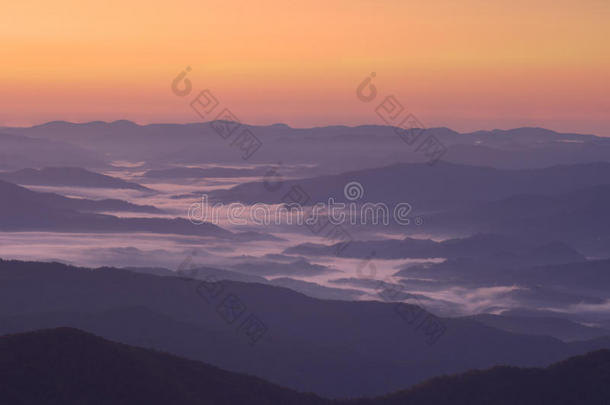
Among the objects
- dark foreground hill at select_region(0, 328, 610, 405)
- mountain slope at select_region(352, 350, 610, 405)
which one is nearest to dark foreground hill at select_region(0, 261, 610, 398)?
mountain slope at select_region(352, 350, 610, 405)

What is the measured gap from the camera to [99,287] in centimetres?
10756

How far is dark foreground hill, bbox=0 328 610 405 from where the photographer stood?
4116cm

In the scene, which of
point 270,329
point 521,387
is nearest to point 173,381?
point 521,387

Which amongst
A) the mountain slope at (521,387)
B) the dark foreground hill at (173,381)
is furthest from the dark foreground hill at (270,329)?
the dark foreground hill at (173,381)

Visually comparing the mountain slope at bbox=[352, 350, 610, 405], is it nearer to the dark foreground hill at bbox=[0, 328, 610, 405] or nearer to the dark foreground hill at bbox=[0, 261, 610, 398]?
the dark foreground hill at bbox=[0, 328, 610, 405]

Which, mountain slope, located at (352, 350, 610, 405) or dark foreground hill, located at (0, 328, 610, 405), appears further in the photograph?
mountain slope, located at (352, 350, 610, 405)

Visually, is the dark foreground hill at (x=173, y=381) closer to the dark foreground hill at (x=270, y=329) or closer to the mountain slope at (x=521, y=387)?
the mountain slope at (x=521, y=387)

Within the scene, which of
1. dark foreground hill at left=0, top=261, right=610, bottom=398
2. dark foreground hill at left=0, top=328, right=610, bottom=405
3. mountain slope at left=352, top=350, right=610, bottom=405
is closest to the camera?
dark foreground hill at left=0, top=328, right=610, bottom=405

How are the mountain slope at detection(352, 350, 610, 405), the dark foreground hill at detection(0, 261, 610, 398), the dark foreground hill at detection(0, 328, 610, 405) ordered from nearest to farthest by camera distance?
the dark foreground hill at detection(0, 328, 610, 405)
the mountain slope at detection(352, 350, 610, 405)
the dark foreground hill at detection(0, 261, 610, 398)

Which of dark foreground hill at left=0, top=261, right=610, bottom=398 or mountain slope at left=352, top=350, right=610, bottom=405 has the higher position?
dark foreground hill at left=0, top=261, right=610, bottom=398

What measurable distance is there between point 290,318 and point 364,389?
99.8ft

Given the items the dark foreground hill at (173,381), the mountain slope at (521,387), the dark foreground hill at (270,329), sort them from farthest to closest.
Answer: the dark foreground hill at (270,329)
the mountain slope at (521,387)
the dark foreground hill at (173,381)

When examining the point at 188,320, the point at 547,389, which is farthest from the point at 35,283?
the point at 547,389

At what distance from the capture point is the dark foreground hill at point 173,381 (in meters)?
41.2
